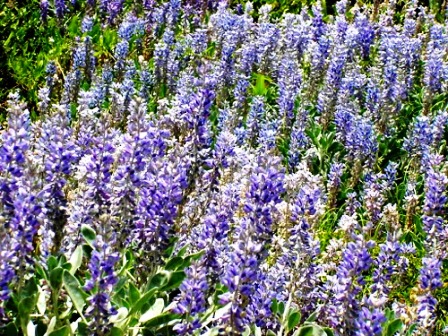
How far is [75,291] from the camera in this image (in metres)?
2.92

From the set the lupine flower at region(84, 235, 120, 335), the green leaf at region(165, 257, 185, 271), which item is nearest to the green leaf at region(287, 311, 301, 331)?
the green leaf at region(165, 257, 185, 271)

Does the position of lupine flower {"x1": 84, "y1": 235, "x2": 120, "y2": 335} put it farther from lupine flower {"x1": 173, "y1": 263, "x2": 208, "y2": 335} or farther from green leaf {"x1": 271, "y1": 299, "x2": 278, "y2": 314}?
green leaf {"x1": 271, "y1": 299, "x2": 278, "y2": 314}

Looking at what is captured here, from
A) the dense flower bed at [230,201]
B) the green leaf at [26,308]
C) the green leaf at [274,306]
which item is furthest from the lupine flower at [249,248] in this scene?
the green leaf at [26,308]

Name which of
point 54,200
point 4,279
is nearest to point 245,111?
point 54,200

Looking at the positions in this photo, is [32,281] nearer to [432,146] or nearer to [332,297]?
[332,297]

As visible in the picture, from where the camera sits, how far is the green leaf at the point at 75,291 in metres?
2.89

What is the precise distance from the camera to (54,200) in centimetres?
303

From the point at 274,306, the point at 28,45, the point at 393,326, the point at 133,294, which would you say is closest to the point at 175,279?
the point at 133,294

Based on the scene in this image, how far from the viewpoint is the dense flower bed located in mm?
2879

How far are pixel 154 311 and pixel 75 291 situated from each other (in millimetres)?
350

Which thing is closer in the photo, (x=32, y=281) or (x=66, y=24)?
(x=32, y=281)

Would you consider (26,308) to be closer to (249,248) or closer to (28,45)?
(249,248)

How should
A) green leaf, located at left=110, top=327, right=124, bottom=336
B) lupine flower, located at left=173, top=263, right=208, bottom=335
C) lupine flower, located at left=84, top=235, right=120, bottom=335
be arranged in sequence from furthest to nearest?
green leaf, located at left=110, top=327, right=124, bottom=336 → lupine flower, located at left=173, top=263, right=208, bottom=335 → lupine flower, located at left=84, top=235, right=120, bottom=335

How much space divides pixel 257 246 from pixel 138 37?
4.86m
